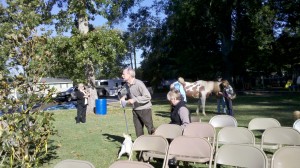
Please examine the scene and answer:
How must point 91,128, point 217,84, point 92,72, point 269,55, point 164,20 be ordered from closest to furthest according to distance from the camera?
point 91,128 → point 217,84 → point 92,72 → point 269,55 → point 164,20

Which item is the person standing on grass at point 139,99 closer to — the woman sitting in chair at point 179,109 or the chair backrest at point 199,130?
the woman sitting in chair at point 179,109

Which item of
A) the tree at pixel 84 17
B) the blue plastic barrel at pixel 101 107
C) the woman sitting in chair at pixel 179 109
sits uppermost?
the tree at pixel 84 17

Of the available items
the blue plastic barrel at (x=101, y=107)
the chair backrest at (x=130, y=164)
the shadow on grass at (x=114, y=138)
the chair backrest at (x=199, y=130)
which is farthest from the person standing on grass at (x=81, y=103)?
the chair backrest at (x=130, y=164)

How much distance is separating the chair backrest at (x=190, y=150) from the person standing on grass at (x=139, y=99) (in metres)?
1.83

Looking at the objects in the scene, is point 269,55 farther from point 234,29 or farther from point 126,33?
point 126,33

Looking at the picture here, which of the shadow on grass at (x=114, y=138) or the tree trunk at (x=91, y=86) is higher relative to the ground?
the tree trunk at (x=91, y=86)

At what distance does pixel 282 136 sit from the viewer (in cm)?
539

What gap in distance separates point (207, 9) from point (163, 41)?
1132 cm

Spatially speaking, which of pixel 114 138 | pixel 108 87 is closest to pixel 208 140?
pixel 114 138

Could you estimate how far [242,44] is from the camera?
31.5 m

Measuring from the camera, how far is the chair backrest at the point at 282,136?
5.27 meters

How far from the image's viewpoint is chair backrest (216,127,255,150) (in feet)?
17.7

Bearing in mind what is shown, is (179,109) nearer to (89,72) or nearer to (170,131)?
(170,131)

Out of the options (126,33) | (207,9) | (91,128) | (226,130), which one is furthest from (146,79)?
(226,130)
